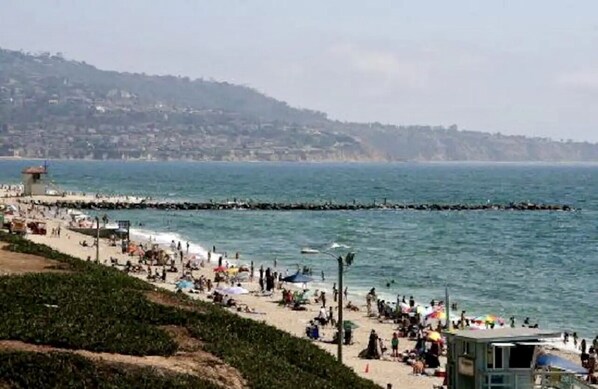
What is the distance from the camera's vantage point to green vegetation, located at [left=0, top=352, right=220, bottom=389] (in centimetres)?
1498

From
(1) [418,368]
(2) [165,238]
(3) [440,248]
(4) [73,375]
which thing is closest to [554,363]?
(1) [418,368]

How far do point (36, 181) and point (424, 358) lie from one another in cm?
8800

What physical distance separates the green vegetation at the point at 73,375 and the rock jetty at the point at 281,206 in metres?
88.3

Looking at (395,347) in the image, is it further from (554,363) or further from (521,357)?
(521,357)

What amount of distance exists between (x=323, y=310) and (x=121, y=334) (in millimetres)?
24034

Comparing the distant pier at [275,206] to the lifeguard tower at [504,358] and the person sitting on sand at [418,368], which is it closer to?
the person sitting on sand at [418,368]

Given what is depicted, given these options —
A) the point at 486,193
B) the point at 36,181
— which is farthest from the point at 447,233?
the point at 486,193

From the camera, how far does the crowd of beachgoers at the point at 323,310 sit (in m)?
Result: 33.1

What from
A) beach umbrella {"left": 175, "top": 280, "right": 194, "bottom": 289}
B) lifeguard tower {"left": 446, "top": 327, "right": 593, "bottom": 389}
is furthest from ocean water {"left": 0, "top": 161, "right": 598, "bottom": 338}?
lifeguard tower {"left": 446, "top": 327, "right": 593, "bottom": 389}

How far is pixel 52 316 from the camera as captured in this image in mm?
18703

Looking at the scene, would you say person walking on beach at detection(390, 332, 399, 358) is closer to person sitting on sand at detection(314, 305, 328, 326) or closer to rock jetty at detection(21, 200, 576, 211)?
person sitting on sand at detection(314, 305, 328, 326)

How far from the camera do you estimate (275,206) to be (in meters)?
114

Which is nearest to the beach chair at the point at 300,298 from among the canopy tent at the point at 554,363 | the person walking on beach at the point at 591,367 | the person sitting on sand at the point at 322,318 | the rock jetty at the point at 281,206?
the person sitting on sand at the point at 322,318

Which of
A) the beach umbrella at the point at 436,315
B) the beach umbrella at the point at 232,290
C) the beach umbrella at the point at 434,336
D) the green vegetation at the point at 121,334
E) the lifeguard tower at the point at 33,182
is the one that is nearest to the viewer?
the green vegetation at the point at 121,334
